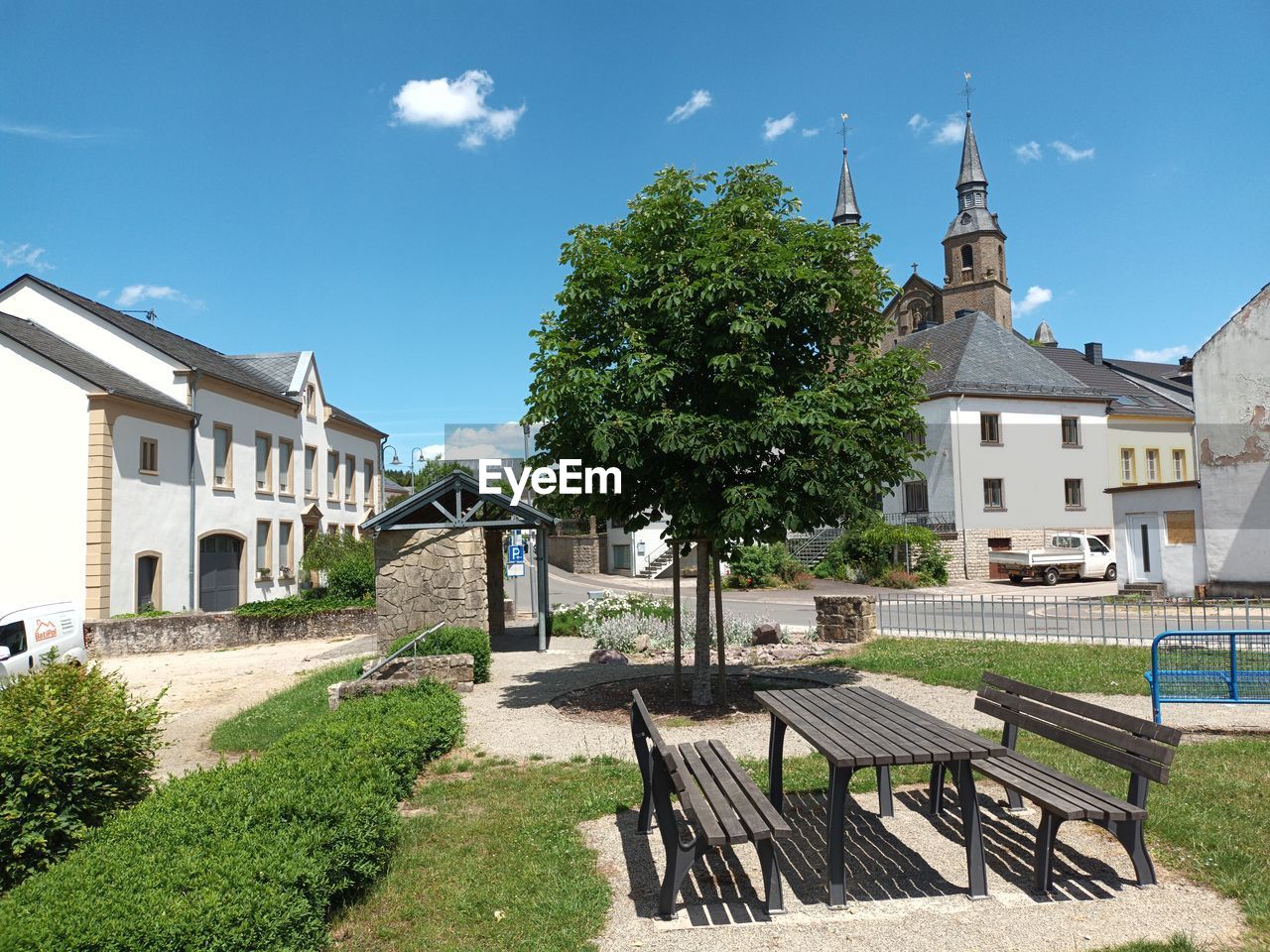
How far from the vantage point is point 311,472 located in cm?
3391

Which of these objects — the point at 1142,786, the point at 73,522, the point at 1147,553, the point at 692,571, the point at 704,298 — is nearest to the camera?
the point at 1142,786

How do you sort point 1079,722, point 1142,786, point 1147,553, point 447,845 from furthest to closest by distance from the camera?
1. point 1147,553
2. point 447,845
3. point 1079,722
4. point 1142,786

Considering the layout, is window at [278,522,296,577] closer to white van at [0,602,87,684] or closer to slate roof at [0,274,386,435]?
slate roof at [0,274,386,435]

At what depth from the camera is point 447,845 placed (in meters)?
5.82

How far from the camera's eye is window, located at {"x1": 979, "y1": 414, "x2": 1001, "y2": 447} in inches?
1420

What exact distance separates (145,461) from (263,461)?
628 cm

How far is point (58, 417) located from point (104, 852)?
2168cm

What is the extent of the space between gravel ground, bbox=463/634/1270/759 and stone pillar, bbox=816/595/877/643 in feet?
10.9

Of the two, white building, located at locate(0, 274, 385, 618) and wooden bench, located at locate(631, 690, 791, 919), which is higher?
white building, located at locate(0, 274, 385, 618)

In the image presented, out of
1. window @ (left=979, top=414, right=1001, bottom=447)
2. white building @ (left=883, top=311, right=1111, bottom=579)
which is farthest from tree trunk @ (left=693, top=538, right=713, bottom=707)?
window @ (left=979, top=414, right=1001, bottom=447)

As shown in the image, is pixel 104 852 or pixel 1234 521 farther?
pixel 1234 521

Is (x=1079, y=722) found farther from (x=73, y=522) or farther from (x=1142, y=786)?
(x=73, y=522)

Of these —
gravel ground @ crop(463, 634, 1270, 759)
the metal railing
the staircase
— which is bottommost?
gravel ground @ crop(463, 634, 1270, 759)

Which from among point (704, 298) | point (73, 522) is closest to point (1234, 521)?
point (704, 298)
